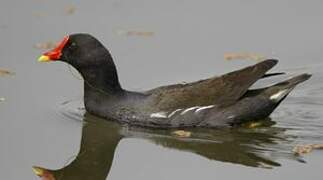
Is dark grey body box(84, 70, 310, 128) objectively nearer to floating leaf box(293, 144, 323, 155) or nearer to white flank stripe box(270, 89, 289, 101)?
white flank stripe box(270, 89, 289, 101)

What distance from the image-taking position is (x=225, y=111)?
1001 cm

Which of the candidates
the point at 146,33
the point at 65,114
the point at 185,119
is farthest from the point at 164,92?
the point at 146,33

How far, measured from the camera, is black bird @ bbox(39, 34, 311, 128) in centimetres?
996

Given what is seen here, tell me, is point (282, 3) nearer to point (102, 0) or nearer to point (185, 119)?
point (102, 0)

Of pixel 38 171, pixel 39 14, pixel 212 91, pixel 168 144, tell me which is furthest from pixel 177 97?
pixel 39 14

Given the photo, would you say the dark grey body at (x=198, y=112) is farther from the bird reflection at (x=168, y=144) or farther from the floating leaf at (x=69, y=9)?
the floating leaf at (x=69, y=9)

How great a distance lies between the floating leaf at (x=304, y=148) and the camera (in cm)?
921

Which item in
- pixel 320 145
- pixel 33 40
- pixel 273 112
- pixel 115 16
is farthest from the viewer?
pixel 115 16

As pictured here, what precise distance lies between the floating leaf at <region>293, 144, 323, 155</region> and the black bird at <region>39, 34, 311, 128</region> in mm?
881

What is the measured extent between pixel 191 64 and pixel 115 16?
1978 mm

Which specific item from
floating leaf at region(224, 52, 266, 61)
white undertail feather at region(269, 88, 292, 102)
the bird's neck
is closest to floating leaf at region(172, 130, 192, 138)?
the bird's neck

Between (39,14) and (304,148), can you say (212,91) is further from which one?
(39,14)

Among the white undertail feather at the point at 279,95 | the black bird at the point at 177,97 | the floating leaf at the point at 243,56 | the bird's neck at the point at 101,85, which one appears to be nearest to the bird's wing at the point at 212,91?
the black bird at the point at 177,97

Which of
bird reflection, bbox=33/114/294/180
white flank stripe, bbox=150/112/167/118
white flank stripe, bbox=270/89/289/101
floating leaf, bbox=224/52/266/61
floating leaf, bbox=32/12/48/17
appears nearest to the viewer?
bird reflection, bbox=33/114/294/180
